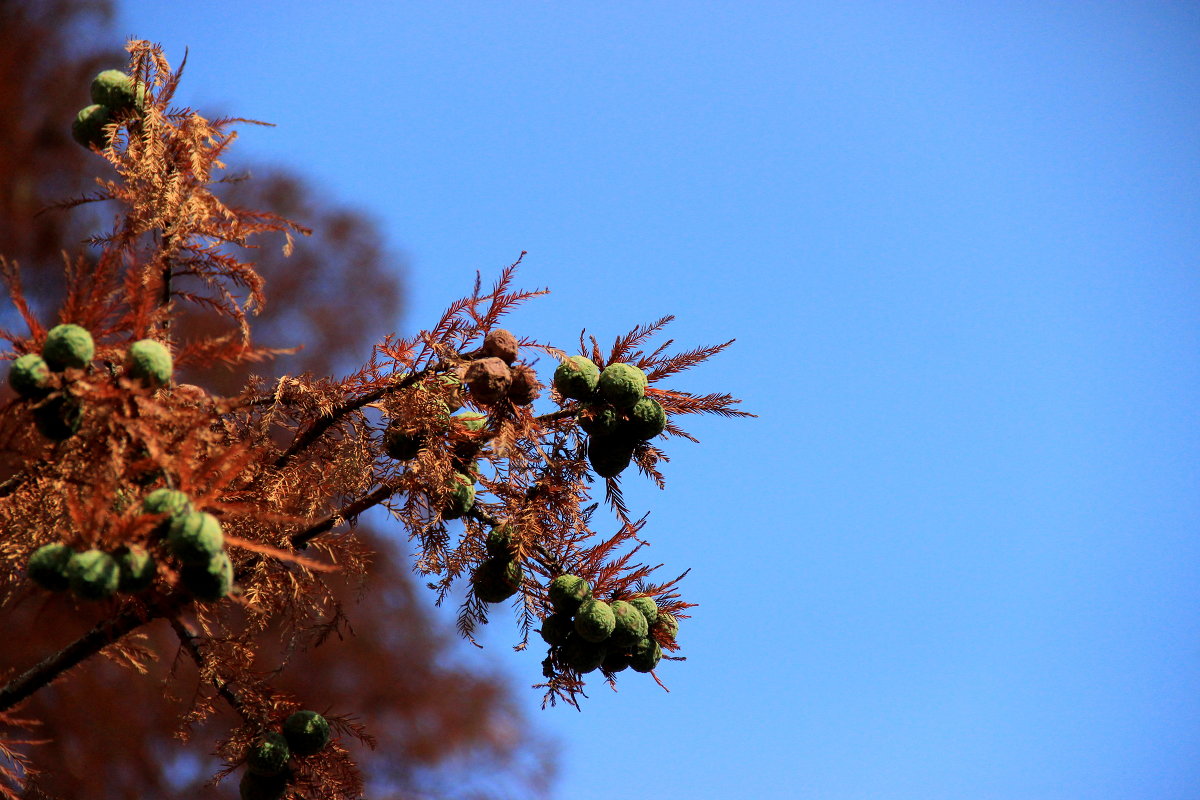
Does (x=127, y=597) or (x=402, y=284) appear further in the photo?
(x=402, y=284)

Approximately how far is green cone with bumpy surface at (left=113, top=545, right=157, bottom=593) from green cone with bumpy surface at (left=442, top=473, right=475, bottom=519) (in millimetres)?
807

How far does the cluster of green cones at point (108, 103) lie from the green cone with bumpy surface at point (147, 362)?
38.0 inches

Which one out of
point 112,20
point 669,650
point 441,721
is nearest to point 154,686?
point 441,721

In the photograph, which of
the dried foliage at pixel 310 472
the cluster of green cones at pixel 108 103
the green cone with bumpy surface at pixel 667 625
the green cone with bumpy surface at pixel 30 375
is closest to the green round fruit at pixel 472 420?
the dried foliage at pixel 310 472

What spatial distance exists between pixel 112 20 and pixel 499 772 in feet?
20.5

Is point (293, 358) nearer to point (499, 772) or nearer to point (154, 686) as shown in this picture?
point (154, 686)

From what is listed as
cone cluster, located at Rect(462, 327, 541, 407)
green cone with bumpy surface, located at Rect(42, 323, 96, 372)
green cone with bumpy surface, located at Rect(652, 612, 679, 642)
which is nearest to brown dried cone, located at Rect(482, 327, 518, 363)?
cone cluster, located at Rect(462, 327, 541, 407)

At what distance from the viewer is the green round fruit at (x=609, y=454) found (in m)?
2.39

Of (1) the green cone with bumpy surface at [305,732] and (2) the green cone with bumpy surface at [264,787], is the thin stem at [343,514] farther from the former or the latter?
(2) the green cone with bumpy surface at [264,787]

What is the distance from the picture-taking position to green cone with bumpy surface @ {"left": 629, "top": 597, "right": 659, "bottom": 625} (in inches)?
96.5

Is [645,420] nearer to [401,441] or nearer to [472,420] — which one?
[472,420]

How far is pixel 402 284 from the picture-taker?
8195 millimetres

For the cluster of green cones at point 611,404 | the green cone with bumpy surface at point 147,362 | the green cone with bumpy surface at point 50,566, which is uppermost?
the cluster of green cones at point 611,404

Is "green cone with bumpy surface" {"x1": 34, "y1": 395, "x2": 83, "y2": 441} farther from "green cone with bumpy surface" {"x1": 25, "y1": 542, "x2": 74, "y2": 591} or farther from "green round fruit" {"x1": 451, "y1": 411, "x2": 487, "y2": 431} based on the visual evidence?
"green round fruit" {"x1": 451, "y1": 411, "x2": 487, "y2": 431}
